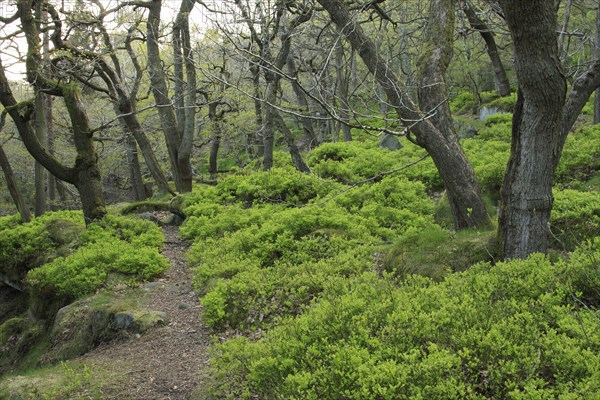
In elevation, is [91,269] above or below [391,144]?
below

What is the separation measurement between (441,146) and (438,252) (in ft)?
4.47

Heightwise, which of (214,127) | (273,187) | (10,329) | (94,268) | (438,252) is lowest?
(10,329)

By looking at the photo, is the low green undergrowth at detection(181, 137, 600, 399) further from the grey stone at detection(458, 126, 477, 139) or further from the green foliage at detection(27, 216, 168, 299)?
the grey stone at detection(458, 126, 477, 139)

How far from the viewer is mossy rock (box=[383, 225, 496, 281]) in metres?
5.38

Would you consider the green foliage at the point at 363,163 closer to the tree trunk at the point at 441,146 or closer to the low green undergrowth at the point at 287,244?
the low green undergrowth at the point at 287,244

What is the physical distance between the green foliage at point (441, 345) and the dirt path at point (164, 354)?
767 mm

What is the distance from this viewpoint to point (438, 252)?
18.6 ft

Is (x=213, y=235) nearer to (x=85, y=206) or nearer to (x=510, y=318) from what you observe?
(x=85, y=206)

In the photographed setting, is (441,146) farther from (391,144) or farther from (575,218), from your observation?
(391,144)

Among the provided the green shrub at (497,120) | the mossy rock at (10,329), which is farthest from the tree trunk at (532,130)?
the green shrub at (497,120)

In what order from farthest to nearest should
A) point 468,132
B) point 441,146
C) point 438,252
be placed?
point 468,132
point 441,146
point 438,252

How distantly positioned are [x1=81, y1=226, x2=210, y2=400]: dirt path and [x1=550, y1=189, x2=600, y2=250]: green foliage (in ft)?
14.8

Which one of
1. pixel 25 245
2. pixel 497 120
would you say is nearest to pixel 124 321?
pixel 25 245

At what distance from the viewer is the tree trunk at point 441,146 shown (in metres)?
5.95
